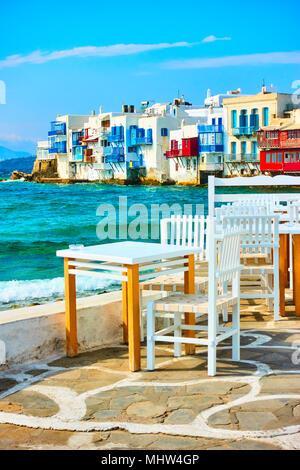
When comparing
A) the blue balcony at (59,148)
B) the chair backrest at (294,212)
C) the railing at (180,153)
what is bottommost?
the chair backrest at (294,212)

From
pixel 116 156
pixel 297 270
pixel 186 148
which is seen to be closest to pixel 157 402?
pixel 297 270

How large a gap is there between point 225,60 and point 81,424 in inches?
4309

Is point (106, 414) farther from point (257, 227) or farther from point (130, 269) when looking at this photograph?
point (257, 227)

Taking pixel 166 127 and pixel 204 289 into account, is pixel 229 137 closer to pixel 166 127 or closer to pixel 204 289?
pixel 166 127

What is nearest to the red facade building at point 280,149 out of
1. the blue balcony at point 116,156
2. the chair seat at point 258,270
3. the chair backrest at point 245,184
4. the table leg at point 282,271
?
the blue balcony at point 116,156

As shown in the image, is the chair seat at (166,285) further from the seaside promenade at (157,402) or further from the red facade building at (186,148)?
the red facade building at (186,148)

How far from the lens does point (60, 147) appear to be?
256 ft

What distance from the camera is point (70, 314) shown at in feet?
13.9

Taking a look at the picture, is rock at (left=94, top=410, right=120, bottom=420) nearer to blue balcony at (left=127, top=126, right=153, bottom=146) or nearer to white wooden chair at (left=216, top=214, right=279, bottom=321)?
white wooden chair at (left=216, top=214, right=279, bottom=321)

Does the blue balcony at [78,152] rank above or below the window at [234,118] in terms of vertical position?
below

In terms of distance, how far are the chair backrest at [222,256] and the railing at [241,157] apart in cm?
5687

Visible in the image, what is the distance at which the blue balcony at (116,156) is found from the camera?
223ft

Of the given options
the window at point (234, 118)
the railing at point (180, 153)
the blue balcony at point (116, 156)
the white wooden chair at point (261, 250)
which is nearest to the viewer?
the white wooden chair at point (261, 250)

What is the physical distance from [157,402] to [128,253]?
1.01 m
